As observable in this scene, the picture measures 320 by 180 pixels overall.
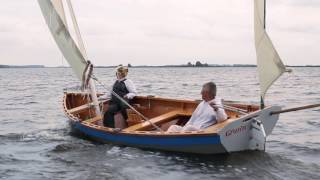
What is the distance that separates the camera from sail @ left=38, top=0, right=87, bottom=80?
12.7 meters

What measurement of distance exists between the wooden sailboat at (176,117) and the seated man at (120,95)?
521 mm

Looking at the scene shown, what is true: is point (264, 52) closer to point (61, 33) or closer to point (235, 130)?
point (235, 130)

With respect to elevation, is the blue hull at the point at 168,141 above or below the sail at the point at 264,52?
below

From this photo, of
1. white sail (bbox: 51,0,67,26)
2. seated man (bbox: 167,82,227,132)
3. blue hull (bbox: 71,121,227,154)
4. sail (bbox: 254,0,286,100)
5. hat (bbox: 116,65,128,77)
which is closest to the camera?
sail (bbox: 254,0,286,100)

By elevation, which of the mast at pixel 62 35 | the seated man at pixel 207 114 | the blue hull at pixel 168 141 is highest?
the mast at pixel 62 35

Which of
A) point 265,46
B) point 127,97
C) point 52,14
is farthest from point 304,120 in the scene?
point 52,14

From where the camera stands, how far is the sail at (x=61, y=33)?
12.7m

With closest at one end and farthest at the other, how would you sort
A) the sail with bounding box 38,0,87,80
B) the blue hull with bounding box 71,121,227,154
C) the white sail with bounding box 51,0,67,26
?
the blue hull with bounding box 71,121,227,154, the sail with bounding box 38,0,87,80, the white sail with bounding box 51,0,67,26

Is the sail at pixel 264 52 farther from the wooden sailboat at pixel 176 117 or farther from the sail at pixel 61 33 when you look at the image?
the sail at pixel 61 33

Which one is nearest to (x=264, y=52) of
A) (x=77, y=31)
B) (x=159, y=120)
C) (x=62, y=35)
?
(x=159, y=120)

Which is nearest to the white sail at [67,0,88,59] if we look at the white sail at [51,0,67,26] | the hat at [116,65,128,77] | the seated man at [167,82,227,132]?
the white sail at [51,0,67,26]

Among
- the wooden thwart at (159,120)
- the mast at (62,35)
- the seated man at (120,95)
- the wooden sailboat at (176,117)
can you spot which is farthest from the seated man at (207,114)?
the mast at (62,35)

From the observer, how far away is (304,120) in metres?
18.6

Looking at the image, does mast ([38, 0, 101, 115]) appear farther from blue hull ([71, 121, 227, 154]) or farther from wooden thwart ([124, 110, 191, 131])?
wooden thwart ([124, 110, 191, 131])
